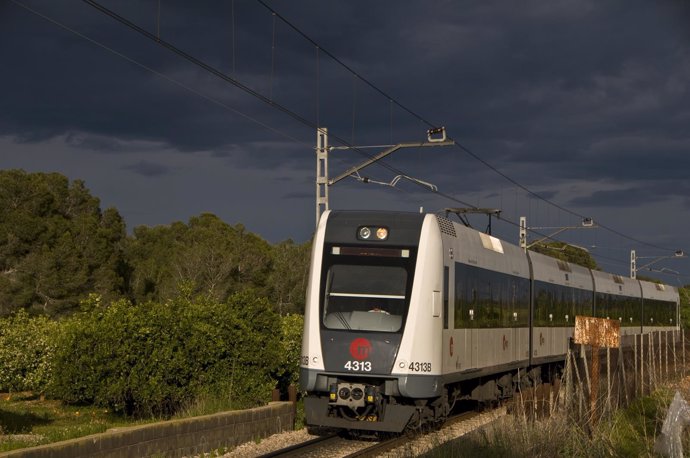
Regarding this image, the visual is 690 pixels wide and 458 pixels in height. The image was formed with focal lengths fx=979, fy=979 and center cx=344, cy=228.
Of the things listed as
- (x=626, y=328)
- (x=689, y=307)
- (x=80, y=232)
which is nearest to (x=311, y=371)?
(x=626, y=328)

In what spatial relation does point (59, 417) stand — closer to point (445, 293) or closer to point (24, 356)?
point (24, 356)

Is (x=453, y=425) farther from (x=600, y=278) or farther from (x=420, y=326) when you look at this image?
(x=600, y=278)

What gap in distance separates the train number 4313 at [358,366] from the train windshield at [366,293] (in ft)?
1.65

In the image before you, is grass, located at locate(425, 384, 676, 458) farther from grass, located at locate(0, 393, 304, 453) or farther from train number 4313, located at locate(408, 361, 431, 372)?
grass, located at locate(0, 393, 304, 453)

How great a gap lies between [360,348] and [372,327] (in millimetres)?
367

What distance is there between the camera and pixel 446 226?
1608cm

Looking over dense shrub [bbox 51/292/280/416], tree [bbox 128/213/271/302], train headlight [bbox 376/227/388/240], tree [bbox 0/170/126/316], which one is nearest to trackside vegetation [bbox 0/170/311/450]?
dense shrub [bbox 51/292/280/416]

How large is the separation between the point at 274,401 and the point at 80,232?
3188cm

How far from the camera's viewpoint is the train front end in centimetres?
1431

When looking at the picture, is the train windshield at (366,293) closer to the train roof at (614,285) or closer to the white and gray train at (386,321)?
the white and gray train at (386,321)

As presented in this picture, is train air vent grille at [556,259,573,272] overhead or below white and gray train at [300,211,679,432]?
overhead

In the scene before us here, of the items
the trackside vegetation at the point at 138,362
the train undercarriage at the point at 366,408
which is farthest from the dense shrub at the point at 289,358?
the train undercarriage at the point at 366,408

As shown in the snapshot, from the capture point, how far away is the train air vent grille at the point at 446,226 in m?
15.6

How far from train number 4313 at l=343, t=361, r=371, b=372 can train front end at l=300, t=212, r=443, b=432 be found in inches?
0.6
